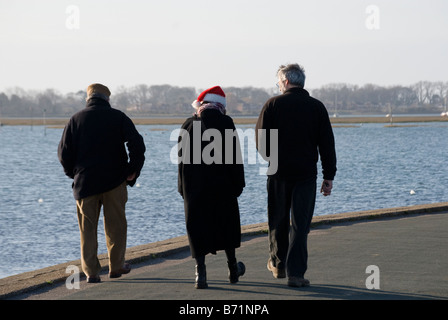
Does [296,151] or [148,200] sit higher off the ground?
[296,151]

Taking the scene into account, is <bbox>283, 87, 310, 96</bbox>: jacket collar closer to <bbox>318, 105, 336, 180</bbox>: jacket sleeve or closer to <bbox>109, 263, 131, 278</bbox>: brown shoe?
<bbox>318, 105, 336, 180</bbox>: jacket sleeve

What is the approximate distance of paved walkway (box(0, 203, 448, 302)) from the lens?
6926mm

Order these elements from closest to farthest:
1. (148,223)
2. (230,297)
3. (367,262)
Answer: (230,297)
(367,262)
(148,223)

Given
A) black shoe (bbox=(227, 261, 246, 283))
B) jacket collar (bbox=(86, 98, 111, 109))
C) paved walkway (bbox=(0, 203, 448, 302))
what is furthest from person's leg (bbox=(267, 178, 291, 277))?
jacket collar (bbox=(86, 98, 111, 109))

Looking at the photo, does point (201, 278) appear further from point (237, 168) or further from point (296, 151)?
point (296, 151)

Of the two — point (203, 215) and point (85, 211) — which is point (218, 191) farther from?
point (85, 211)

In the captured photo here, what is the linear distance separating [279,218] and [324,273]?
86 cm

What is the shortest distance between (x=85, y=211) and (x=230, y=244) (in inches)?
58.1

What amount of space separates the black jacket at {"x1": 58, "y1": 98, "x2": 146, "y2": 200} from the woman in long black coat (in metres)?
0.70

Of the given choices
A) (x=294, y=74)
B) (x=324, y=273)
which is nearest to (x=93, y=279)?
(x=324, y=273)

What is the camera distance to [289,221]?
7590 millimetres

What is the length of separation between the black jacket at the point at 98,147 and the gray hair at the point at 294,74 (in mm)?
1546

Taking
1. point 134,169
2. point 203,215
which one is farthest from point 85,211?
point 203,215

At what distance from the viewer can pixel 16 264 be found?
13117mm
